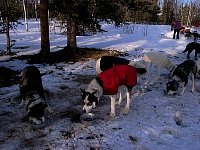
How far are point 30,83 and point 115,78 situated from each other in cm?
233

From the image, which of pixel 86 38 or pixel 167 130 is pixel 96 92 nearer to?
pixel 167 130

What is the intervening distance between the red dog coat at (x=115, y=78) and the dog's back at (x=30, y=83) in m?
1.67

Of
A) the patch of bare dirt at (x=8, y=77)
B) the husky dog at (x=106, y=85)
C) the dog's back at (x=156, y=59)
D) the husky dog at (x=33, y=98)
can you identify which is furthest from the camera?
the dog's back at (x=156, y=59)

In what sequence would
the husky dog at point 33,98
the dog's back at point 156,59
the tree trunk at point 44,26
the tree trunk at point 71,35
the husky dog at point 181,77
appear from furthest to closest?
the tree trunk at point 71,35, the tree trunk at point 44,26, the dog's back at point 156,59, the husky dog at point 181,77, the husky dog at point 33,98

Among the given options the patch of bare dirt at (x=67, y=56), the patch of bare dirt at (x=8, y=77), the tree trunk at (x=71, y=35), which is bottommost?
the patch of bare dirt at (x=8, y=77)

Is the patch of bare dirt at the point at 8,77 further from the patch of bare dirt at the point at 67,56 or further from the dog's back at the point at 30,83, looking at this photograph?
the dog's back at the point at 30,83

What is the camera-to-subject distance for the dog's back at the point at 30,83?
8617mm

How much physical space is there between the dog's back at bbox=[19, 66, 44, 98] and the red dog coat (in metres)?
1.67

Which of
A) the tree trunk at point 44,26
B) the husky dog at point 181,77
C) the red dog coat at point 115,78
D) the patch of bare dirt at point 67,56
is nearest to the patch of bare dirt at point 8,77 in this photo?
the patch of bare dirt at point 67,56

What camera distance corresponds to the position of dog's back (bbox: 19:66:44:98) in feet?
28.3

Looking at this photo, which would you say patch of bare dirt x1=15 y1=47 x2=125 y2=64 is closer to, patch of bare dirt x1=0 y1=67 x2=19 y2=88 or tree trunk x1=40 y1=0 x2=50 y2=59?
tree trunk x1=40 y1=0 x2=50 y2=59

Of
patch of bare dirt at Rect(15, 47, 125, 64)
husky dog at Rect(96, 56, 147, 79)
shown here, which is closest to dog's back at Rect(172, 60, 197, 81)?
husky dog at Rect(96, 56, 147, 79)

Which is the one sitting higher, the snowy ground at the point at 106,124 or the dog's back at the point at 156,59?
the dog's back at the point at 156,59

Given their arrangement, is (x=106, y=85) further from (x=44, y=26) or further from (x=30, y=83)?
(x=44, y=26)
